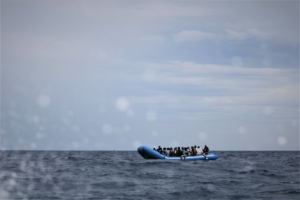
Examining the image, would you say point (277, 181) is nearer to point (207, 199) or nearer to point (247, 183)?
point (247, 183)

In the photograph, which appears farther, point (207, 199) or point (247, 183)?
point (247, 183)

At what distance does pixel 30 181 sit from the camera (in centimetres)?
2484

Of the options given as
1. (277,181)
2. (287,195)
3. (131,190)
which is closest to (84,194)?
(131,190)

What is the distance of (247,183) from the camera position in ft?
→ 80.7

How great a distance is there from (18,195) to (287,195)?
43.3 ft

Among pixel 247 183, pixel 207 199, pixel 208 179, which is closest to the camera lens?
pixel 207 199

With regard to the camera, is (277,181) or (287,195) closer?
(287,195)

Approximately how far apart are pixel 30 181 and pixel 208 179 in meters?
11.2

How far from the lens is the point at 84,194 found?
19.8 m

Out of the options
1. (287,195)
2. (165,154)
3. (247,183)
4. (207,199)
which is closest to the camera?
(207,199)

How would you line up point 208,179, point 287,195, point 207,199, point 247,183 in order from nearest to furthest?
point 207,199, point 287,195, point 247,183, point 208,179

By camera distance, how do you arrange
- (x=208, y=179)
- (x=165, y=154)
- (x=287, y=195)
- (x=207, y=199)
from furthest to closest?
1. (x=165, y=154)
2. (x=208, y=179)
3. (x=287, y=195)
4. (x=207, y=199)

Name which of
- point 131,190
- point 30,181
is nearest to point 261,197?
point 131,190

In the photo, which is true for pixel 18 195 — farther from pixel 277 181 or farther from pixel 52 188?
pixel 277 181
